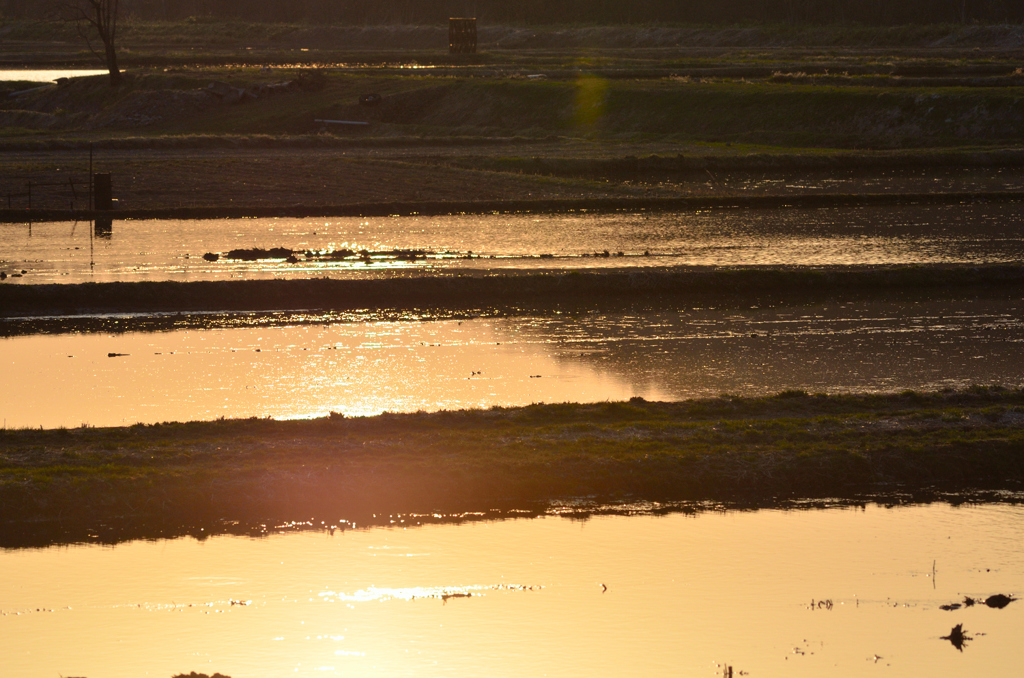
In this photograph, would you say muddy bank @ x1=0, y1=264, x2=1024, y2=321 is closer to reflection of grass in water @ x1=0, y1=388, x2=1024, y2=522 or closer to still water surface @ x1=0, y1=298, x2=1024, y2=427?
still water surface @ x1=0, y1=298, x2=1024, y2=427

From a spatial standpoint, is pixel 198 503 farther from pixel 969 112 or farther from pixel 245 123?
pixel 245 123

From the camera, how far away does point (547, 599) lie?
8281 millimetres

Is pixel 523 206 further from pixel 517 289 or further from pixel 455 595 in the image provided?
pixel 455 595

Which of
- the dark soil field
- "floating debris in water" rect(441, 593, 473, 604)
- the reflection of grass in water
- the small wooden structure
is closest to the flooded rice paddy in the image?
the dark soil field

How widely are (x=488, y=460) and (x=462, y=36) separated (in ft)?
245

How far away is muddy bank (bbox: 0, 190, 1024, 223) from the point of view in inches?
1029

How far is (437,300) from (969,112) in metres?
30.5

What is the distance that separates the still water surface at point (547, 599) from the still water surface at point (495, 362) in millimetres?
3481

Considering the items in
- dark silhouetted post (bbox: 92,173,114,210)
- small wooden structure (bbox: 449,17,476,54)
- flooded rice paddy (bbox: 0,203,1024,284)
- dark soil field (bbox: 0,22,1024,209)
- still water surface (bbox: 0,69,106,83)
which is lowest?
flooded rice paddy (bbox: 0,203,1024,284)

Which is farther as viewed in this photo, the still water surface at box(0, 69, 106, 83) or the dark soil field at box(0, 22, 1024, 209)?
the still water surface at box(0, 69, 106, 83)

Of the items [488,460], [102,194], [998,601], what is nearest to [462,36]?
[102,194]

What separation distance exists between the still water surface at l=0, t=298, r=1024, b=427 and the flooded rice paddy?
3.20m

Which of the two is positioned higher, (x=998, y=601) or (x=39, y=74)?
(x=39, y=74)

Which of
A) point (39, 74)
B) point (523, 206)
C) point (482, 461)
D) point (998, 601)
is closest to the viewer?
point (998, 601)
